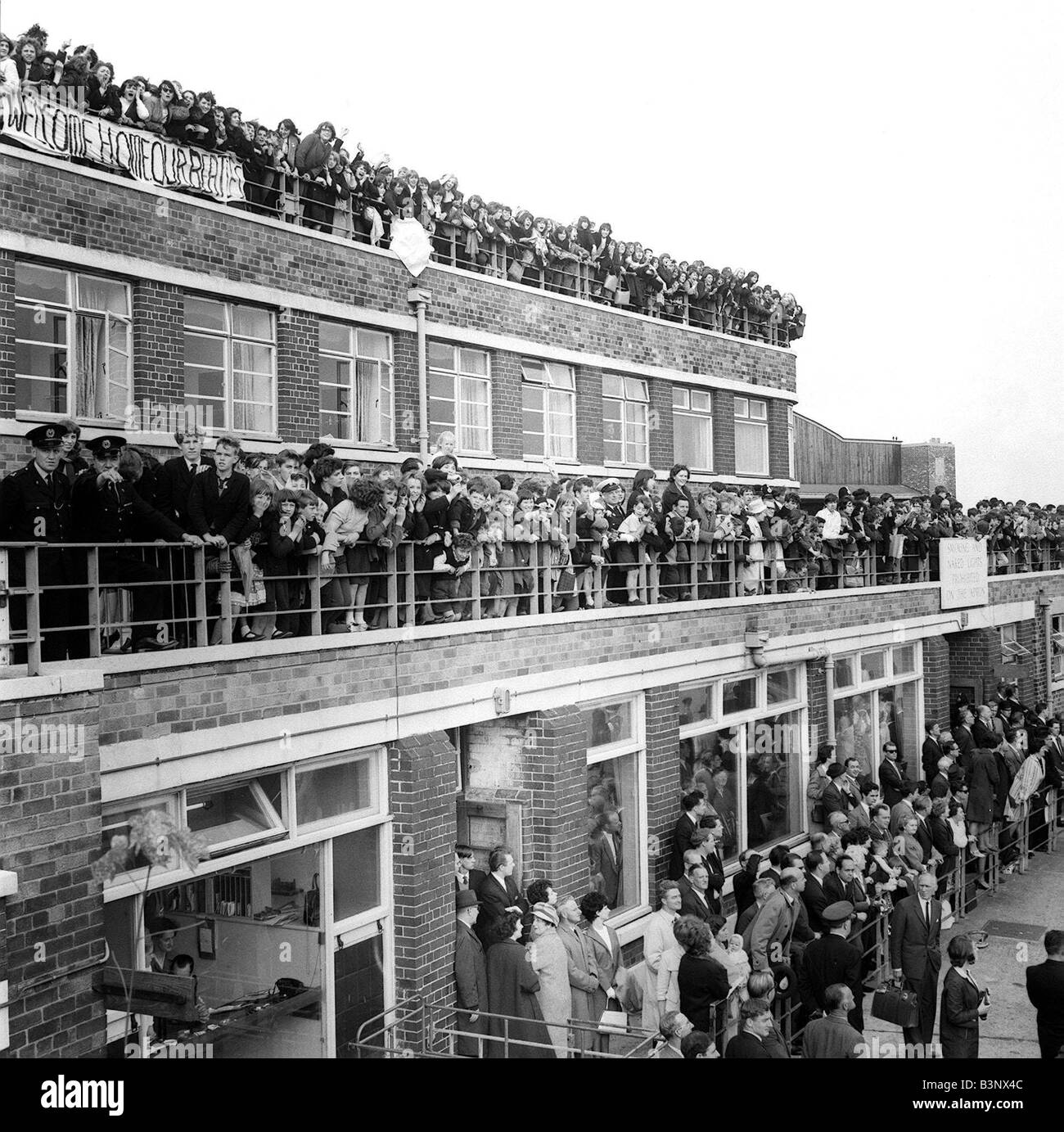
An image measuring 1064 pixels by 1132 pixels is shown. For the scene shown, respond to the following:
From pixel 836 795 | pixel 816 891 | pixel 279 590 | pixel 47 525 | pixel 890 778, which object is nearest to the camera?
pixel 47 525

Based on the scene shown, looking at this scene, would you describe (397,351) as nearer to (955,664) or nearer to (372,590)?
(372,590)

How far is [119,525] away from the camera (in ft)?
24.2

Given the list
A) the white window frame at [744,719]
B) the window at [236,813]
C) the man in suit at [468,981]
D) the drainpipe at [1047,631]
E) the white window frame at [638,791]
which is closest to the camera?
the window at [236,813]

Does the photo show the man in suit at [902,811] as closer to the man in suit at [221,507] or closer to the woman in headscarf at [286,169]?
the man in suit at [221,507]

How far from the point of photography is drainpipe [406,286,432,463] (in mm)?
15984

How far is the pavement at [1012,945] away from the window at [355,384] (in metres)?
9.08

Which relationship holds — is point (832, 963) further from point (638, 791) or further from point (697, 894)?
point (638, 791)

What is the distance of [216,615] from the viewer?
8.05m

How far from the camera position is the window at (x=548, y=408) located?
58.9 feet

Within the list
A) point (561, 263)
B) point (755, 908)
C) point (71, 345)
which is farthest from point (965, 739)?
point (71, 345)

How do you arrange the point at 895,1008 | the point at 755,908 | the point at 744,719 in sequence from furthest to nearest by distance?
the point at 744,719 < the point at 755,908 < the point at 895,1008

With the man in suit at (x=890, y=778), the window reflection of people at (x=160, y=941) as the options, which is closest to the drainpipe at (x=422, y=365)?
the man in suit at (x=890, y=778)

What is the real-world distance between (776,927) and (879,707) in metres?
9.10

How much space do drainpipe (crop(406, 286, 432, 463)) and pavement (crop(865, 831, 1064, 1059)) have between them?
28.9 feet
